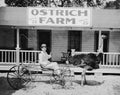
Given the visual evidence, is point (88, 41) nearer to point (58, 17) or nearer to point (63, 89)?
point (58, 17)

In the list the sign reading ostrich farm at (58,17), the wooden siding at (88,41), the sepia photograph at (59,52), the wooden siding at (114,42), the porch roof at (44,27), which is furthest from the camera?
the wooden siding at (88,41)

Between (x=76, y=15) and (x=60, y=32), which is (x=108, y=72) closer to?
(x=76, y=15)

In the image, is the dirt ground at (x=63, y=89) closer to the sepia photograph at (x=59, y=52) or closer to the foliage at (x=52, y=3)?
the sepia photograph at (x=59, y=52)

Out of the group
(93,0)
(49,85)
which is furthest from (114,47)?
(93,0)

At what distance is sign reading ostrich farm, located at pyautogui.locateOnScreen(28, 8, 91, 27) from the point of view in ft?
40.2

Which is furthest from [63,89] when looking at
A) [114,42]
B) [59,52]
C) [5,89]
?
[114,42]

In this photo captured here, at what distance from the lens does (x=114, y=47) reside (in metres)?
14.8

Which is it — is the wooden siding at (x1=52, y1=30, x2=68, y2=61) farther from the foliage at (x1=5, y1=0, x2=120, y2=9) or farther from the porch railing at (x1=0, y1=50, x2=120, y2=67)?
the foliage at (x1=5, y1=0, x2=120, y2=9)

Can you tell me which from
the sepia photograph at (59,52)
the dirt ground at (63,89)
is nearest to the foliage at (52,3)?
the sepia photograph at (59,52)

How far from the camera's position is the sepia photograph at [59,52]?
28.5ft

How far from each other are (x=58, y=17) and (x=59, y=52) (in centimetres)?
353

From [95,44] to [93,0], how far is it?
53.2ft

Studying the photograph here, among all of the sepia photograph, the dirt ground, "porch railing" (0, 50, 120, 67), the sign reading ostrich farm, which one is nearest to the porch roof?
the sepia photograph

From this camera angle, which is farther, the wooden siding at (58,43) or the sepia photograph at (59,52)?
the wooden siding at (58,43)
